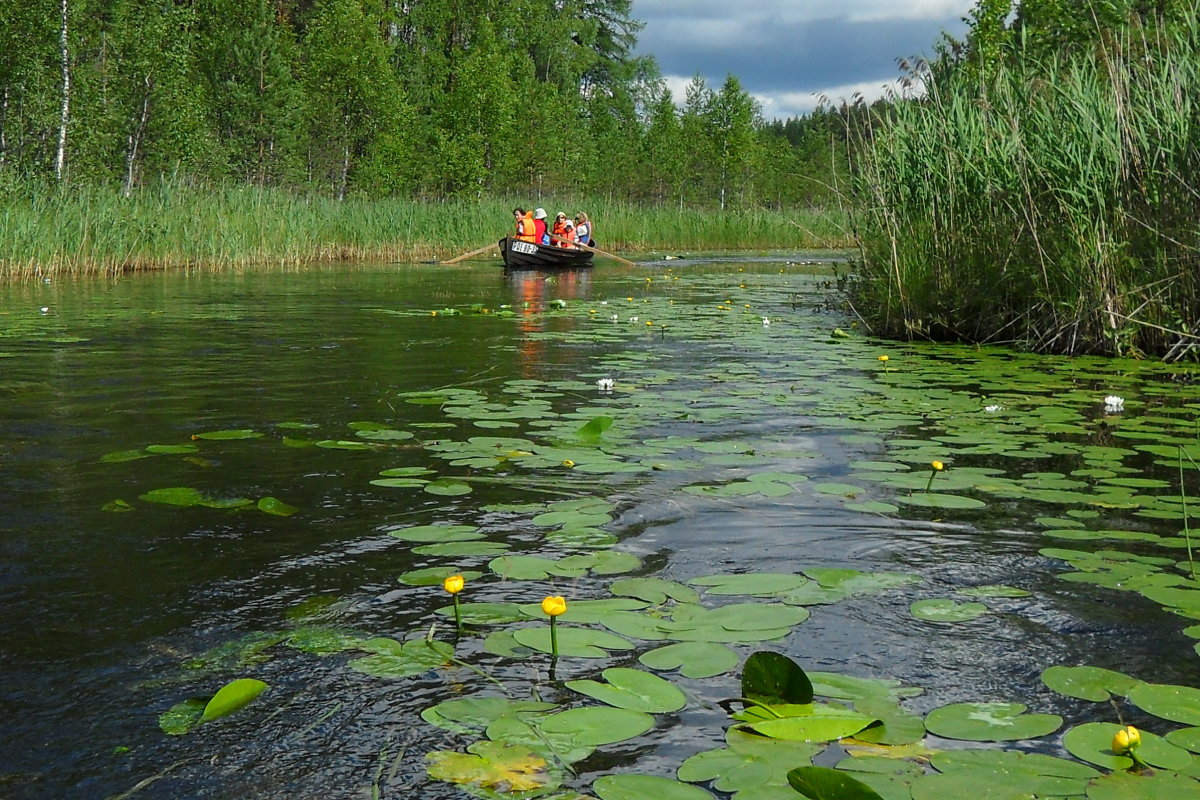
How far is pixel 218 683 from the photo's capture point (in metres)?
2.00

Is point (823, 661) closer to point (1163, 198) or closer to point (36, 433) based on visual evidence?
point (36, 433)

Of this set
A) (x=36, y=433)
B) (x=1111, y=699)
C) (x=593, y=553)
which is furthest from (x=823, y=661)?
(x=36, y=433)

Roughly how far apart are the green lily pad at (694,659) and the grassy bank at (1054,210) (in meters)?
4.48

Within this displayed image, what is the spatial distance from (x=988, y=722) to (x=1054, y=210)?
5.77 m

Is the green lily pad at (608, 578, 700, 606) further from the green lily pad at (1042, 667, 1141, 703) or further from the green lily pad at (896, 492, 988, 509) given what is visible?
the green lily pad at (896, 492, 988, 509)

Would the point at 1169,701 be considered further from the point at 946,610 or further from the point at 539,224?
the point at 539,224

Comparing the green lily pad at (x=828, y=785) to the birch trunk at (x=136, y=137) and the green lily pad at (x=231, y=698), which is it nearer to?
the green lily pad at (x=231, y=698)

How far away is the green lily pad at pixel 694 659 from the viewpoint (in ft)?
6.67

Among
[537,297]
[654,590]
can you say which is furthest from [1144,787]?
[537,297]

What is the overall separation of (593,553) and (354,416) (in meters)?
2.32

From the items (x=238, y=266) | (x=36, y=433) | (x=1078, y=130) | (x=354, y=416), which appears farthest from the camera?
(x=238, y=266)

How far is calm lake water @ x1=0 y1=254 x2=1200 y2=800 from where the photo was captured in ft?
6.10

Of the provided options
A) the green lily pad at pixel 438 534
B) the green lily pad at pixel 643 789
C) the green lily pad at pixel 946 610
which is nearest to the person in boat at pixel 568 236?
the green lily pad at pixel 438 534

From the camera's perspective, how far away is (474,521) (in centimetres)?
313
